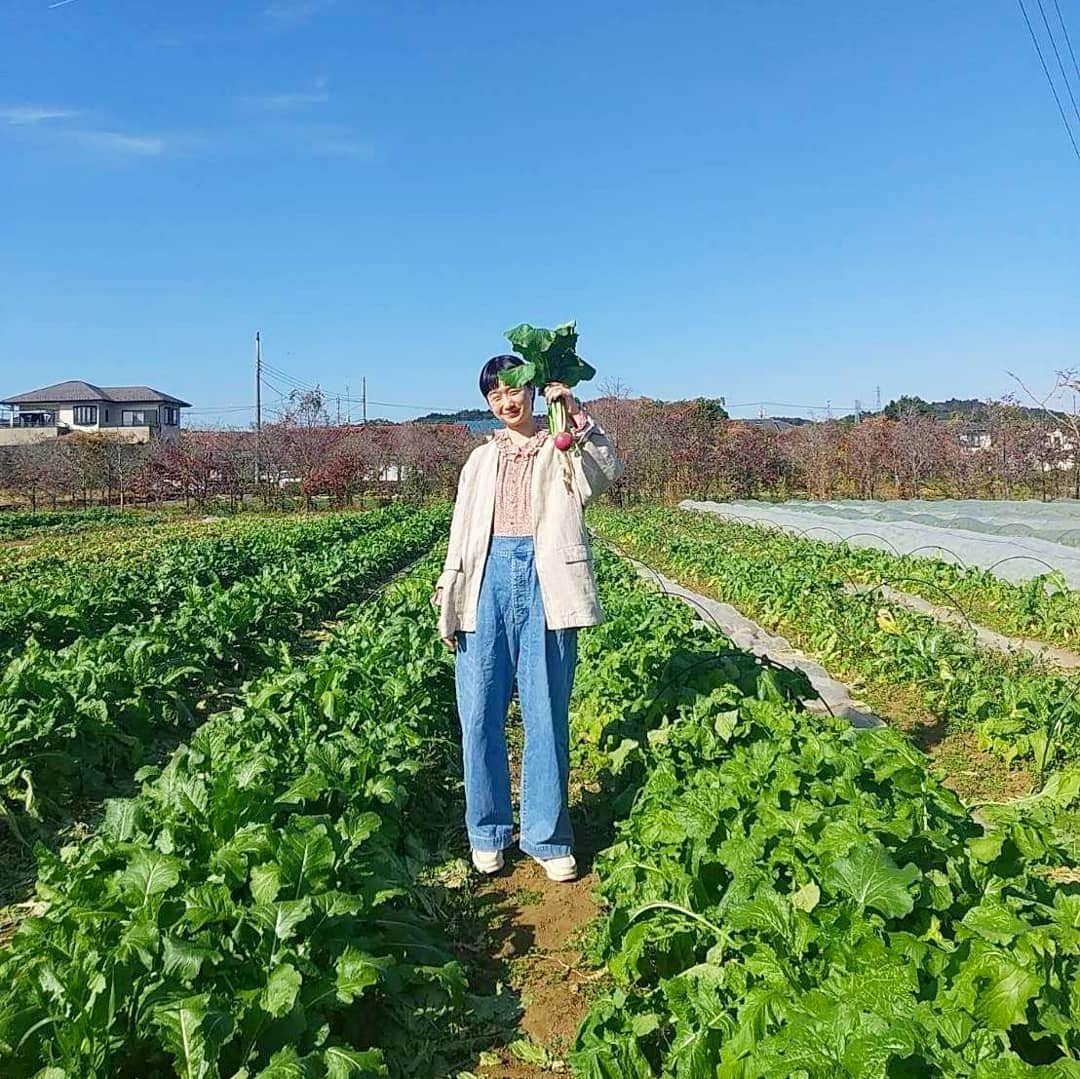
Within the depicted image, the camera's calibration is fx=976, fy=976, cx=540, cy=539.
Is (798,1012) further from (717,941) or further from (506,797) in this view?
(506,797)

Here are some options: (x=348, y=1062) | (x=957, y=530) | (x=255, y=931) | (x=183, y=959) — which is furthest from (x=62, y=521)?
(x=348, y=1062)

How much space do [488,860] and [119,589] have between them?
297 inches

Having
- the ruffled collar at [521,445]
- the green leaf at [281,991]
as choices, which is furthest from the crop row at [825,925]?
the ruffled collar at [521,445]

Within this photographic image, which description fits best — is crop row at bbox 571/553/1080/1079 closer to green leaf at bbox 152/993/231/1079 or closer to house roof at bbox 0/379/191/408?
green leaf at bbox 152/993/231/1079

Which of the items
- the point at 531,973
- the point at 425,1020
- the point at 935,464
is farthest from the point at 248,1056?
the point at 935,464

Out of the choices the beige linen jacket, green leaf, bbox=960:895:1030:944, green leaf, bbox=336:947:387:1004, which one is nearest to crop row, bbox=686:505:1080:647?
the beige linen jacket

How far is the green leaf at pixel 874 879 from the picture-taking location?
2.45 meters

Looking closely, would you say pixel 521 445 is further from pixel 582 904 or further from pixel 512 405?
pixel 582 904

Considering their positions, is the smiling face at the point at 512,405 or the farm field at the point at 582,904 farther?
the smiling face at the point at 512,405

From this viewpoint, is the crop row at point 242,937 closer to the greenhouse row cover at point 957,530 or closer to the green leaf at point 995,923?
the green leaf at point 995,923

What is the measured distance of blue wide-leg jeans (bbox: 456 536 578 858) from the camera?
12.9ft

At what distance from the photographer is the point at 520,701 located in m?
3.97

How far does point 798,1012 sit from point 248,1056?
1.31 meters

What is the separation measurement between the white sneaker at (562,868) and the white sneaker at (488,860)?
21 centimetres
